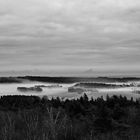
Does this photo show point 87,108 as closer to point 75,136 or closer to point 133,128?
point 133,128

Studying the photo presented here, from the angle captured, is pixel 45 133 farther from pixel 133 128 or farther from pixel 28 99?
pixel 28 99

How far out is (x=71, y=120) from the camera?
10195 mm

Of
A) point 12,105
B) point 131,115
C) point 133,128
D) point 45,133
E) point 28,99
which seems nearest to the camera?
point 45,133

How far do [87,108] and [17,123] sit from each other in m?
4.60

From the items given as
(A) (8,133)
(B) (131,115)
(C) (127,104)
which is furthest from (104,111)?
(A) (8,133)

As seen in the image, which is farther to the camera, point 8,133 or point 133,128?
point 133,128

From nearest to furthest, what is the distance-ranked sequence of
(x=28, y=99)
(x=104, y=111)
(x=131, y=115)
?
(x=131, y=115) < (x=104, y=111) < (x=28, y=99)

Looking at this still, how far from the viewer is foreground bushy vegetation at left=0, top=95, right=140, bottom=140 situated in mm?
8203

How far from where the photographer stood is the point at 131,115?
11.9 m

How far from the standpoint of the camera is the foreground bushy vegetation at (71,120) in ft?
26.9

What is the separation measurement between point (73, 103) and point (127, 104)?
94.1 inches

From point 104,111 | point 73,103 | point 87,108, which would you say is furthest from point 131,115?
point 73,103

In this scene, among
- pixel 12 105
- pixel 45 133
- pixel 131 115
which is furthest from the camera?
pixel 12 105

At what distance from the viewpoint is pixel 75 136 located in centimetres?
841
